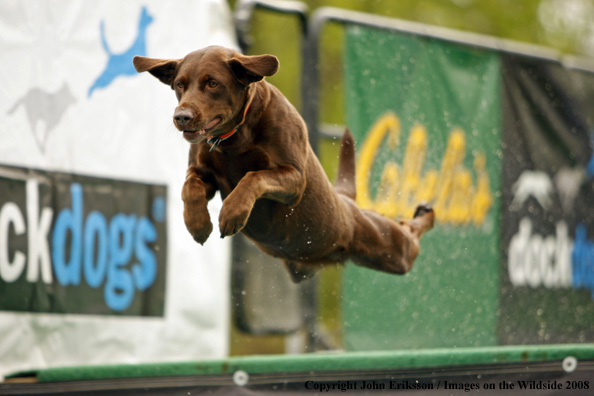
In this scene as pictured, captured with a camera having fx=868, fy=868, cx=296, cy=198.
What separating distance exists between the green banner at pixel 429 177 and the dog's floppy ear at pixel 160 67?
304 centimetres

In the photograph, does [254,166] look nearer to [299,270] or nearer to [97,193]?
[299,270]

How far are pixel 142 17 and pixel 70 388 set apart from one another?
2.70 m

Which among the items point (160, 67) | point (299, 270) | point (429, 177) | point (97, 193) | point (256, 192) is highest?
point (429, 177)

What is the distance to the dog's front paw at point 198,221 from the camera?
3426 mm

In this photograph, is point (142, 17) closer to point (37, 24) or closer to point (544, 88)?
point (37, 24)

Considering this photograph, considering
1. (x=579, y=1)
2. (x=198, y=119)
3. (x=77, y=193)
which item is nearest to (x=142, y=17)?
(x=77, y=193)

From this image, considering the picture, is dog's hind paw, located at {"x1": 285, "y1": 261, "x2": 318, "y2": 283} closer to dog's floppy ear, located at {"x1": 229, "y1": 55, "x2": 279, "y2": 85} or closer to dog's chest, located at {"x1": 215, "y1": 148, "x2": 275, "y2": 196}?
dog's chest, located at {"x1": 215, "y1": 148, "x2": 275, "y2": 196}

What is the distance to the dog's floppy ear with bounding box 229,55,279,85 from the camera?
11.1 feet

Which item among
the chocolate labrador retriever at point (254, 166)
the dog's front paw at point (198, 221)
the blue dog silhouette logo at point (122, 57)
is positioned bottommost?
the dog's front paw at point (198, 221)

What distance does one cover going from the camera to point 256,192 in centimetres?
342

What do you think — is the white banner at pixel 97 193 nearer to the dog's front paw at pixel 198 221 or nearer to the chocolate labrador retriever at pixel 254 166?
the chocolate labrador retriever at pixel 254 166

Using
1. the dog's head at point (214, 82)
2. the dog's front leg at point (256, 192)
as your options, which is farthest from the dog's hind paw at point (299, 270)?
the dog's head at point (214, 82)

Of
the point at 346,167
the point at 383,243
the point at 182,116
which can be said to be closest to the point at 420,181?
the point at 346,167

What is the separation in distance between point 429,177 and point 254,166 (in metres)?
3.69
